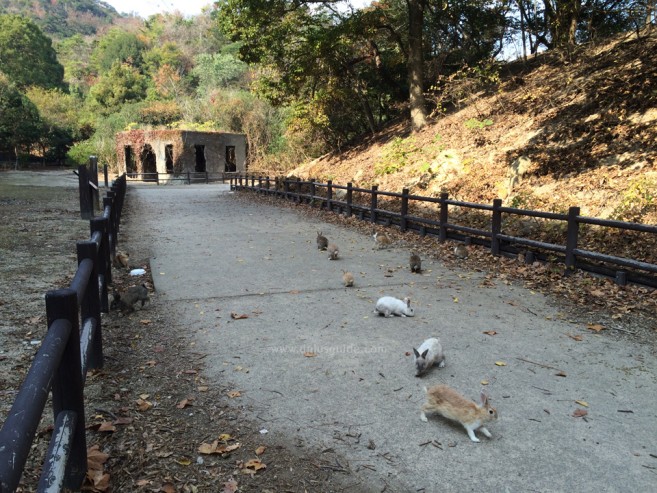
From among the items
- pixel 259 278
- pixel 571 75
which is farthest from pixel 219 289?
pixel 571 75

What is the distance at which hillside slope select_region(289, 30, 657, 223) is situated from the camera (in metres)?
10.4

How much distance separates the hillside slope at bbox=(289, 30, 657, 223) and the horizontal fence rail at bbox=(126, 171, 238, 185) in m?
21.4

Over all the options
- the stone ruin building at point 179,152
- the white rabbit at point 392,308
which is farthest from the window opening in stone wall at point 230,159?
the white rabbit at point 392,308

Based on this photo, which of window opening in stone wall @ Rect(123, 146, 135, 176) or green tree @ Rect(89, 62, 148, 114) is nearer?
window opening in stone wall @ Rect(123, 146, 135, 176)

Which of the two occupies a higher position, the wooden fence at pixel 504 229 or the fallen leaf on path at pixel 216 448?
the wooden fence at pixel 504 229

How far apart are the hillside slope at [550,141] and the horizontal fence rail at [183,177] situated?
21376mm

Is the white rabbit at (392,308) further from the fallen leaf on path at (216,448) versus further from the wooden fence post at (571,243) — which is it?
the wooden fence post at (571,243)

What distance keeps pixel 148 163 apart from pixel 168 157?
3588mm

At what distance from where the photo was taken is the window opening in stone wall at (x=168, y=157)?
40750 mm

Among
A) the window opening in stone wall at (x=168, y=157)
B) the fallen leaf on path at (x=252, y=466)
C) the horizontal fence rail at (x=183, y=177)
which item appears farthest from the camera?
the window opening in stone wall at (x=168, y=157)

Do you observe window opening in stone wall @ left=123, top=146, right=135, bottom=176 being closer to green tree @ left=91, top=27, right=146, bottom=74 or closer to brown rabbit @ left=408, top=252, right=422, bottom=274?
brown rabbit @ left=408, top=252, right=422, bottom=274

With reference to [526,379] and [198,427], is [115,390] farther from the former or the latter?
[526,379]

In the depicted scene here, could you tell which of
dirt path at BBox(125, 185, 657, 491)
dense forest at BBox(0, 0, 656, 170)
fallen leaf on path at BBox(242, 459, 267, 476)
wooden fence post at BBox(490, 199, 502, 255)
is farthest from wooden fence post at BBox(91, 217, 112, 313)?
dense forest at BBox(0, 0, 656, 170)

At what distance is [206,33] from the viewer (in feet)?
279
